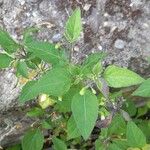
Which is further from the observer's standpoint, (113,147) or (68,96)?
(113,147)

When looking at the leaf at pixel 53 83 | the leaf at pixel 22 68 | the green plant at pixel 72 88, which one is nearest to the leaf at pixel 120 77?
the green plant at pixel 72 88

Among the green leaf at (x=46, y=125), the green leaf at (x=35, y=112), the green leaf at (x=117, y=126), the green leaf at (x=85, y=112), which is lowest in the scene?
the green leaf at (x=117, y=126)

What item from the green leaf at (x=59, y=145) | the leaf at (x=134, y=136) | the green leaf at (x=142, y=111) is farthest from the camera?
the green leaf at (x=142, y=111)

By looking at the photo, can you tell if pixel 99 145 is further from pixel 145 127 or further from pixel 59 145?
pixel 145 127

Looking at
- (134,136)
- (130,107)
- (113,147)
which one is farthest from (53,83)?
(130,107)

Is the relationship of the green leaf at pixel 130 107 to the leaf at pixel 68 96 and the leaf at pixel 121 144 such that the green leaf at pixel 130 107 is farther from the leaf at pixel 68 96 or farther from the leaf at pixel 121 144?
the leaf at pixel 68 96

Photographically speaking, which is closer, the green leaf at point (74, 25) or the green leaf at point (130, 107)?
the green leaf at point (74, 25)

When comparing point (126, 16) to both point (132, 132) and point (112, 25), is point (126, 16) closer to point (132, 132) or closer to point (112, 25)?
point (112, 25)
